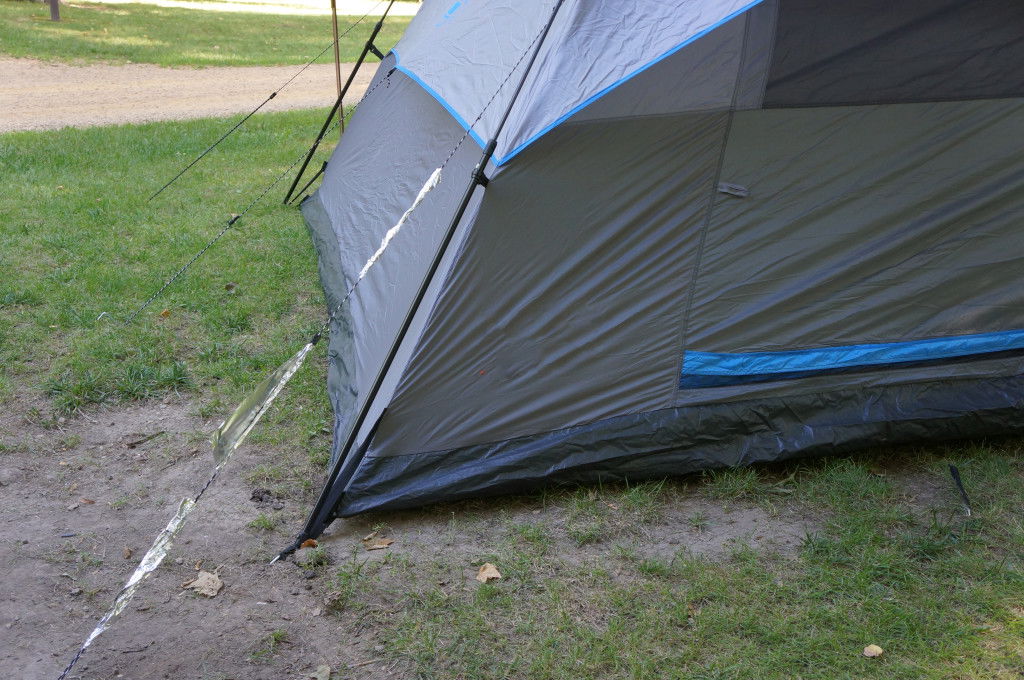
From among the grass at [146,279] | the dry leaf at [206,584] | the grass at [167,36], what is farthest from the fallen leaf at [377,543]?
the grass at [167,36]

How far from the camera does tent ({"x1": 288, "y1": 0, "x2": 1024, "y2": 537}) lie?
10.5ft

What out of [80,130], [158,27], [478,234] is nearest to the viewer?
[478,234]

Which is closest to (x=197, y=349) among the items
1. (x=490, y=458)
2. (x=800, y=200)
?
(x=490, y=458)

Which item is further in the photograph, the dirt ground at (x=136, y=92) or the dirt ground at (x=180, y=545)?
the dirt ground at (x=136, y=92)

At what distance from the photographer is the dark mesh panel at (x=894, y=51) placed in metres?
3.20

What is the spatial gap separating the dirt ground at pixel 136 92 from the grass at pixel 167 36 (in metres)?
0.57

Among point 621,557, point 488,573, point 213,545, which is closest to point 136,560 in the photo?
point 213,545

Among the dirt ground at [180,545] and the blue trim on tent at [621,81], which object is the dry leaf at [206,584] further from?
the blue trim on tent at [621,81]

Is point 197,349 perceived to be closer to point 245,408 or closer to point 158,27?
point 245,408

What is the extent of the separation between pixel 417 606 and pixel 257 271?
3166 mm

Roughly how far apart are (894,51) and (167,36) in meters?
13.7

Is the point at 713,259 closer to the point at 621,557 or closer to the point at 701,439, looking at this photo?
the point at 701,439

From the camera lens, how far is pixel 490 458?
3281 mm

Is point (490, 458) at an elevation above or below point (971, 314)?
below
